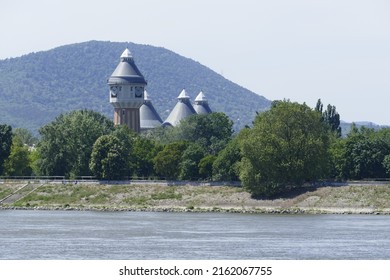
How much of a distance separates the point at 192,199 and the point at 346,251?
55360 mm

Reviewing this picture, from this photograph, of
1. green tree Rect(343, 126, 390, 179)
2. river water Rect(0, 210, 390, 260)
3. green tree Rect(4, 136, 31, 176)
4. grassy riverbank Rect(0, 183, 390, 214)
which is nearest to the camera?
river water Rect(0, 210, 390, 260)

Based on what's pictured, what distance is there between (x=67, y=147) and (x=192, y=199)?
24211 millimetres

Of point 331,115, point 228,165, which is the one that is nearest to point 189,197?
point 228,165

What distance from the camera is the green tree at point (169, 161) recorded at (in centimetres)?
13825

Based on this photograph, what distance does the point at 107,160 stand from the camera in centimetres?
13575

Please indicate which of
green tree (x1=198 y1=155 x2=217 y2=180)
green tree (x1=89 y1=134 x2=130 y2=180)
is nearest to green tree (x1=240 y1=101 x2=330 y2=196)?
green tree (x1=198 y1=155 x2=217 y2=180)

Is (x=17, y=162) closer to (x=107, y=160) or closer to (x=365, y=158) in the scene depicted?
(x=107, y=160)

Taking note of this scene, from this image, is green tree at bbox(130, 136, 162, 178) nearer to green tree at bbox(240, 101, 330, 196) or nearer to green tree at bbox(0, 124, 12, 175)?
green tree at bbox(0, 124, 12, 175)

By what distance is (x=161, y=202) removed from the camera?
12500 cm

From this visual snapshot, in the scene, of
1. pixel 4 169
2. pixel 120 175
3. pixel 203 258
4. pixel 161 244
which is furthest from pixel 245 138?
pixel 203 258

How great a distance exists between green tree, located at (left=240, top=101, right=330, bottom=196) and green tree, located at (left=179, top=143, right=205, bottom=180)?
33.6 ft

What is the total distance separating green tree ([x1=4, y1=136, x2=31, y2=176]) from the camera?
15012 centimetres

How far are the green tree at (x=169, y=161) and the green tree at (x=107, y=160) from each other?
403 centimetres

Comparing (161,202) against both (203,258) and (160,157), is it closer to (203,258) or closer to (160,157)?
(160,157)
